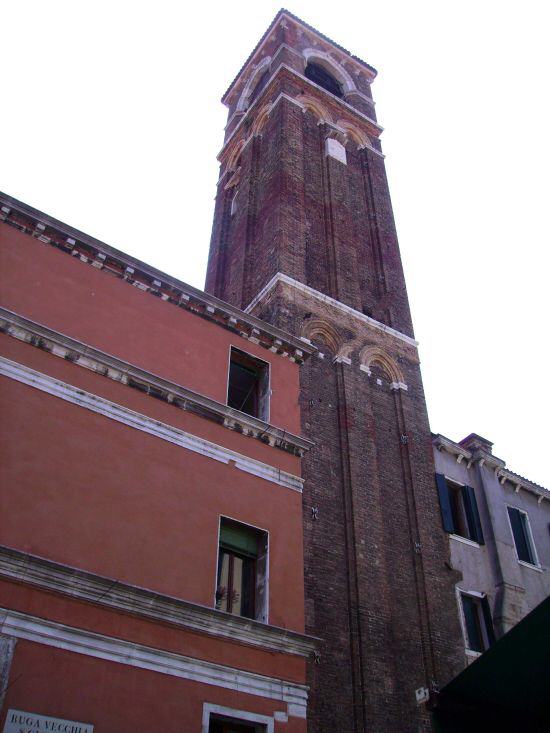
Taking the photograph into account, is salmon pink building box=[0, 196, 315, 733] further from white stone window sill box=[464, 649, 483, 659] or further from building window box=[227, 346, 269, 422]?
white stone window sill box=[464, 649, 483, 659]

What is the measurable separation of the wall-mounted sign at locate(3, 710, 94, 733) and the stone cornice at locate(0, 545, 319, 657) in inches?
56.0

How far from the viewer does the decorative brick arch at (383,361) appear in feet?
64.1

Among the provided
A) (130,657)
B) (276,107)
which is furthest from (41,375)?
(276,107)

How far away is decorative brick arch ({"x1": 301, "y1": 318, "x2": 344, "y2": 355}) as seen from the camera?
18.7 metres

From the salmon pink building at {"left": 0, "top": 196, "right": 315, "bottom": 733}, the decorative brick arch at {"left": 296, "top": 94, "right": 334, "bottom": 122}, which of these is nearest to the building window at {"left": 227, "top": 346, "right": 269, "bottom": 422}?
the salmon pink building at {"left": 0, "top": 196, "right": 315, "bottom": 733}

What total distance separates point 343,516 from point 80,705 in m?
7.82

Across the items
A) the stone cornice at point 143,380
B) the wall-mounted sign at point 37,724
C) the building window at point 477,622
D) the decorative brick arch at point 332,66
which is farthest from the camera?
the decorative brick arch at point 332,66

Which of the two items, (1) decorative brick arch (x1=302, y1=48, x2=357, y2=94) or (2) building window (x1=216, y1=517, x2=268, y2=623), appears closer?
(2) building window (x1=216, y1=517, x2=268, y2=623)

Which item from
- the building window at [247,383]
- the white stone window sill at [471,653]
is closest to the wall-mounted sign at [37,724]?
the building window at [247,383]

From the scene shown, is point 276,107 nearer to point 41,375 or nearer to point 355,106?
point 355,106

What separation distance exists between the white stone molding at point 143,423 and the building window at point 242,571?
1.05m

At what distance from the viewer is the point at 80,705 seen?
357 inches

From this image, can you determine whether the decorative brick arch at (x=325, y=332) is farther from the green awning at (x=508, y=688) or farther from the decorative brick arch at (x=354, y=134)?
the decorative brick arch at (x=354, y=134)

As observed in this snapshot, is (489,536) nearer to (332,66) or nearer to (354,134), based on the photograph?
(354,134)
